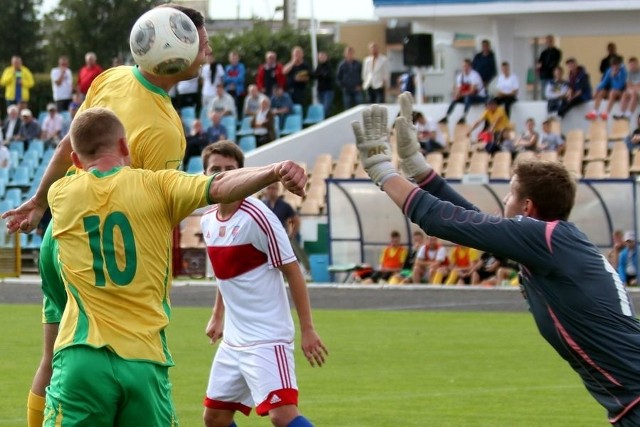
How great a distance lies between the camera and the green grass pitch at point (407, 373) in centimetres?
1088

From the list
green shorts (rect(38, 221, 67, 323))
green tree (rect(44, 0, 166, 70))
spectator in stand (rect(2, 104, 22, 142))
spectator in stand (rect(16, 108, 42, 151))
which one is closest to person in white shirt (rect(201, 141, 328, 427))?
green shorts (rect(38, 221, 67, 323))

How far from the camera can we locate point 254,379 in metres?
7.93

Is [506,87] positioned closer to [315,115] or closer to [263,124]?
[315,115]

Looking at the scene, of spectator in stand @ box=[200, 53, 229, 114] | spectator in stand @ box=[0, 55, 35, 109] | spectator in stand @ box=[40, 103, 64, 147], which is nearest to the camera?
spectator in stand @ box=[200, 53, 229, 114]

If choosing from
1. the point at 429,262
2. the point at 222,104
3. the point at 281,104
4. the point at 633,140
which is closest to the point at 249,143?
the point at 222,104

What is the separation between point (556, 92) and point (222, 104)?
7.70 meters

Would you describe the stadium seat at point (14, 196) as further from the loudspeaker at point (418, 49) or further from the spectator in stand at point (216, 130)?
the loudspeaker at point (418, 49)

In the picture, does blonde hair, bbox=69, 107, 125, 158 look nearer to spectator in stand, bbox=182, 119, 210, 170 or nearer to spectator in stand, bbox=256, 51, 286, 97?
spectator in stand, bbox=182, 119, 210, 170

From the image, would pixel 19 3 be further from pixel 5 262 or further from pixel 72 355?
pixel 72 355

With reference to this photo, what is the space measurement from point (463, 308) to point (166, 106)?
13455 millimetres

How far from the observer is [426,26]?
115 ft

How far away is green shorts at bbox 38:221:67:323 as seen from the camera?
7230mm

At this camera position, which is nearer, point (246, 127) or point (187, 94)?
point (246, 127)

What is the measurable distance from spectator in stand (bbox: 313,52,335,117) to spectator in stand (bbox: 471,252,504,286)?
1063 cm
